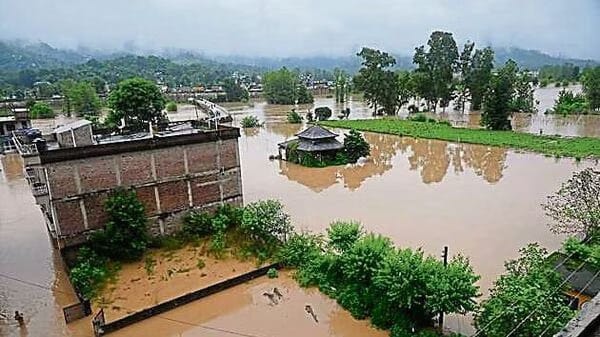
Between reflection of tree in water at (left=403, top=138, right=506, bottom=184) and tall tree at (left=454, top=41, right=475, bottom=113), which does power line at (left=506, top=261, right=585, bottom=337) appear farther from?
tall tree at (left=454, top=41, right=475, bottom=113)

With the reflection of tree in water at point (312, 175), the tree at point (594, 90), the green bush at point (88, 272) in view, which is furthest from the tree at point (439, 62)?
the green bush at point (88, 272)

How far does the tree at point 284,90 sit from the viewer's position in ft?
208

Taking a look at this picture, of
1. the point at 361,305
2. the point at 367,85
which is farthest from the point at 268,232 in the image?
the point at 367,85

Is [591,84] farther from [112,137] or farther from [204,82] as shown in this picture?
[204,82]

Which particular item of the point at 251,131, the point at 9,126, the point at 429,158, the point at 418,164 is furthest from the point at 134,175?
the point at 251,131

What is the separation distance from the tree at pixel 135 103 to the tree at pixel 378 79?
2200 centimetres

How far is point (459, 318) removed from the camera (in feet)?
33.8

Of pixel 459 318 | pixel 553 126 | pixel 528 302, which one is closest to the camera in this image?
pixel 528 302

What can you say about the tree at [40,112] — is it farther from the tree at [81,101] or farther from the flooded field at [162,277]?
the flooded field at [162,277]

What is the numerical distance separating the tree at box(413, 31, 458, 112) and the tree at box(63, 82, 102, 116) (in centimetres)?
3698

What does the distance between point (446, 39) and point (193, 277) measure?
39128 mm

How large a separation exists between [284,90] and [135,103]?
120 feet

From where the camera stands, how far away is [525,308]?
7.77 meters

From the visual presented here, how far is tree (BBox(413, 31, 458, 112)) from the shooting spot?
43.9m
